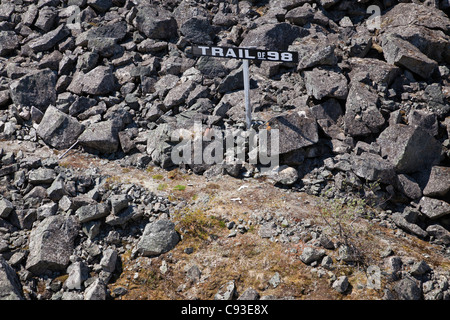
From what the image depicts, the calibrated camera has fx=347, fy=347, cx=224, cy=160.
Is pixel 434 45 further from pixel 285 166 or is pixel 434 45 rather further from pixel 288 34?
pixel 285 166

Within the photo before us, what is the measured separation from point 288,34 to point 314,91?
4484 mm

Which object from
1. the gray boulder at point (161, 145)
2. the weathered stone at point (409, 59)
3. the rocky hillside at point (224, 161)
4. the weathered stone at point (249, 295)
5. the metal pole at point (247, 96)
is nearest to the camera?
the weathered stone at point (249, 295)

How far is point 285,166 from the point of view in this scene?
11578mm

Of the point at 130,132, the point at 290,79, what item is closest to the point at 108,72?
the point at 130,132

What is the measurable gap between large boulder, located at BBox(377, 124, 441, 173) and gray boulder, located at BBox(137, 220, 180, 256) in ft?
24.1

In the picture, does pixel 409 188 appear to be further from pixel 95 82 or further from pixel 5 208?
pixel 95 82

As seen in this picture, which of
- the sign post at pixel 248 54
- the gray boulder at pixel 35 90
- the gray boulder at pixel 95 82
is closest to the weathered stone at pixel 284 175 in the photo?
the sign post at pixel 248 54

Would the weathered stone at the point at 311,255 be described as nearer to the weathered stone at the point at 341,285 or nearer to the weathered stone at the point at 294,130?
the weathered stone at the point at 341,285

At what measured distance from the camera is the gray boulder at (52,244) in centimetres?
896

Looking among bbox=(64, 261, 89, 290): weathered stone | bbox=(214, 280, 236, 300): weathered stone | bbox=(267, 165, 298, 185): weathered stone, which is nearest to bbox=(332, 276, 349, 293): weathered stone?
bbox=(214, 280, 236, 300): weathered stone

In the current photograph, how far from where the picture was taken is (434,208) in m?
10.5

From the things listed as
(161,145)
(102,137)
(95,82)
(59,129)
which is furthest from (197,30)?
(59,129)

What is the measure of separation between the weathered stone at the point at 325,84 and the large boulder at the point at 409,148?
7.75 ft

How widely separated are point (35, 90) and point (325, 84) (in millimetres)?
12143
